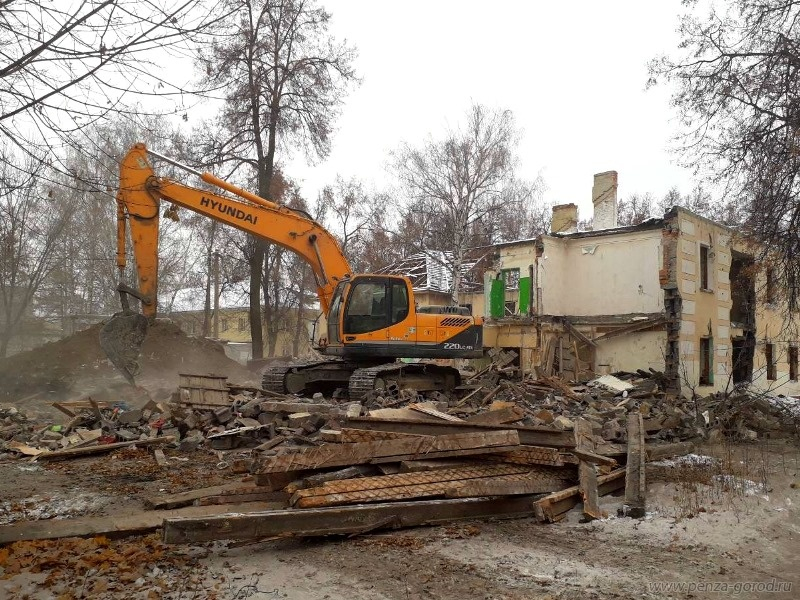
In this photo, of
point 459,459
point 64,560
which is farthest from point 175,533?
point 459,459

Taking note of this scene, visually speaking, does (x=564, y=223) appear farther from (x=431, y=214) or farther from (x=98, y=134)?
(x=98, y=134)

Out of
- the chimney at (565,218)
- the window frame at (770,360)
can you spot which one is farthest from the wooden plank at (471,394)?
the window frame at (770,360)

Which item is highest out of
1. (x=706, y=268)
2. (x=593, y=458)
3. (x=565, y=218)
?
(x=565, y=218)

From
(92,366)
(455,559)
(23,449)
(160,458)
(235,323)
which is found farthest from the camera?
(235,323)

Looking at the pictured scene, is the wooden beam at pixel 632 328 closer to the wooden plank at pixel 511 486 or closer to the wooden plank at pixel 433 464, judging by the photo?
the wooden plank at pixel 511 486

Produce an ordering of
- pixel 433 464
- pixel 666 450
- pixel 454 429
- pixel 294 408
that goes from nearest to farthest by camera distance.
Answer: pixel 433 464
pixel 454 429
pixel 666 450
pixel 294 408

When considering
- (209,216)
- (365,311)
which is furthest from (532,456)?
(209,216)

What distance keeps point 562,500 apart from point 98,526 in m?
4.26

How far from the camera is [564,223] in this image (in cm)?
2567

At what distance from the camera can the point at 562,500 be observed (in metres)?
6.39

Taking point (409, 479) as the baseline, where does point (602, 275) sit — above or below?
above

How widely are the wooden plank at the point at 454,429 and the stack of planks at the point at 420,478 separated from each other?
0.01 m

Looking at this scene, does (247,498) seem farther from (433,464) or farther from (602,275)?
(602,275)

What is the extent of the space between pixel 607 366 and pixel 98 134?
17.7 meters
